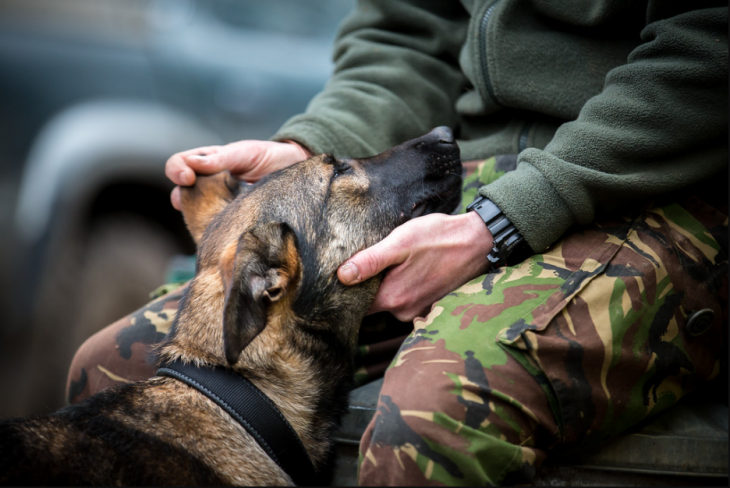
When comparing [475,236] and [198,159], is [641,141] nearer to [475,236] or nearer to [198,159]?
[475,236]

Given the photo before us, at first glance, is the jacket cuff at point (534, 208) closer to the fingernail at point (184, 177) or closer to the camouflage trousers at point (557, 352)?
the camouflage trousers at point (557, 352)

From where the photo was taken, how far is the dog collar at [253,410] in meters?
1.87

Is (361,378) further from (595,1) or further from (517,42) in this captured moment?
(595,1)

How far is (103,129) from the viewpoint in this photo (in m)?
4.28

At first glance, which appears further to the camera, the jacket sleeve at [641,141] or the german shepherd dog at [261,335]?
the jacket sleeve at [641,141]

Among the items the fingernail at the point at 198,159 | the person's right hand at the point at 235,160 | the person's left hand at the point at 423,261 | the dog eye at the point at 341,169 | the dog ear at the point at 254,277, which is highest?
the fingernail at the point at 198,159

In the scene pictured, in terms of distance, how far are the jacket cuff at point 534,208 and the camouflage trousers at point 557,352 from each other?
8cm

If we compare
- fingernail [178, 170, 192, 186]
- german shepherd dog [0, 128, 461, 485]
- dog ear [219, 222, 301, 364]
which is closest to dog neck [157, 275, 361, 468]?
german shepherd dog [0, 128, 461, 485]

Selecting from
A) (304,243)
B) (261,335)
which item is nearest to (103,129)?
(304,243)

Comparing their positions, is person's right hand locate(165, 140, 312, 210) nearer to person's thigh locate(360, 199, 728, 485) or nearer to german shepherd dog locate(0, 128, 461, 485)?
german shepherd dog locate(0, 128, 461, 485)

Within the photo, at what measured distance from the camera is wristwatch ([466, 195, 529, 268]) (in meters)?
2.01

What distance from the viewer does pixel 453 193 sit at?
2383 mm

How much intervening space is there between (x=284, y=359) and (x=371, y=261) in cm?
48

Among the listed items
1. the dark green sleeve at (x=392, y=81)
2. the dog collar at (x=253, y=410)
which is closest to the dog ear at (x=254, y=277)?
the dog collar at (x=253, y=410)
